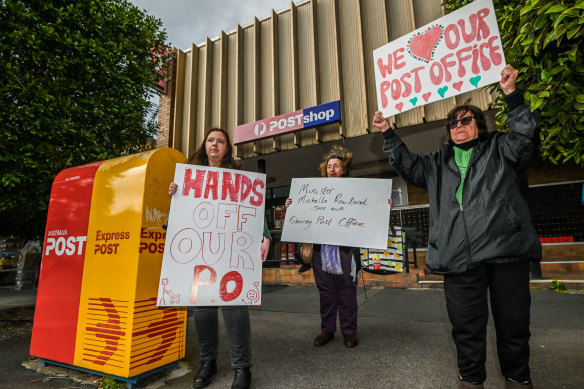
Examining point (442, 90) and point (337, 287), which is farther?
point (337, 287)

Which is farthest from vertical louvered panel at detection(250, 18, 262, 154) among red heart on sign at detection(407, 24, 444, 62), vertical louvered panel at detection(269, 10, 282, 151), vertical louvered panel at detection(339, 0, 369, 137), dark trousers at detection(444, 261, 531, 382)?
dark trousers at detection(444, 261, 531, 382)

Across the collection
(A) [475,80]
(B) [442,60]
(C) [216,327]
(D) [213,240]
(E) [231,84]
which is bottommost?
(C) [216,327]

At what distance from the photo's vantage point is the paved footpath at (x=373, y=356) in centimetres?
229

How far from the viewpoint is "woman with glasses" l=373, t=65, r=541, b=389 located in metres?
1.69

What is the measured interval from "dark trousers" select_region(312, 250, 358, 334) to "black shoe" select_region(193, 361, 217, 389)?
1.22 metres

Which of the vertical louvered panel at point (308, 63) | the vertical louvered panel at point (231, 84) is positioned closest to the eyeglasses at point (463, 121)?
the vertical louvered panel at point (308, 63)

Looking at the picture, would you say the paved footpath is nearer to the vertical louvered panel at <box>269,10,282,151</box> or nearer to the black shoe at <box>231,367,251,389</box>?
the black shoe at <box>231,367,251,389</box>

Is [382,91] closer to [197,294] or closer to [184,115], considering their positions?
[197,294]

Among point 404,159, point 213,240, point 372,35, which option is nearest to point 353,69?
point 372,35

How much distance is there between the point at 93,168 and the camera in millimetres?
2893

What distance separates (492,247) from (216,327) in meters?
2.05

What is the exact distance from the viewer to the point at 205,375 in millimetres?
2332

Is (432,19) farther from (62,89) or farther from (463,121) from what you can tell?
(62,89)

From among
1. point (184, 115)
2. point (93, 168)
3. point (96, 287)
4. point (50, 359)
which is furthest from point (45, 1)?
point (184, 115)
